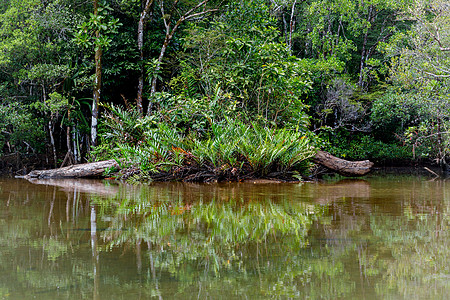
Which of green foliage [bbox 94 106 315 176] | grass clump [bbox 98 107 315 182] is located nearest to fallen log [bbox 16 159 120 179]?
green foliage [bbox 94 106 315 176]

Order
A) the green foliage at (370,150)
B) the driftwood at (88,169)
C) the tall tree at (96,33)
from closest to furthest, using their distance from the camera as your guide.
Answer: the driftwood at (88,169)
the tall tree at (96,33)
the green foliage at (370,150)

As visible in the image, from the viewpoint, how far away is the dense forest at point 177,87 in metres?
8.08

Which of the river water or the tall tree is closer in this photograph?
the river water

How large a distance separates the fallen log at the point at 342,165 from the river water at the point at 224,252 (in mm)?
5273

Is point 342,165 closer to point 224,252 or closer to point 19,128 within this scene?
point 224,252

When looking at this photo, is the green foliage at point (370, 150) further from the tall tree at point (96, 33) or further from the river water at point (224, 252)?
the river water at point (224, 252)

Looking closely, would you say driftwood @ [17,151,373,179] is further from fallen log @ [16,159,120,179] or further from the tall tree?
the tall tree

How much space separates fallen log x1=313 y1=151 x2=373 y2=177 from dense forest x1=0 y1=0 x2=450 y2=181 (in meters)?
0.39

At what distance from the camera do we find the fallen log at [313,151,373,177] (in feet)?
30.7

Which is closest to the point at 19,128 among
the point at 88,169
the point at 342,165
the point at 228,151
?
the point at 88,169

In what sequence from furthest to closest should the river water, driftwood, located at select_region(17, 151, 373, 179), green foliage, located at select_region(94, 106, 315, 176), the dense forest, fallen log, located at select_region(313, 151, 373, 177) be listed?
fallen log, located at select_region(313, 151, 373, 177)
driftwood, located at select_region(17, 151, 373, 179)
the dense forest
green foliage, located at select_region(94, 106, 315, 176)
the river water

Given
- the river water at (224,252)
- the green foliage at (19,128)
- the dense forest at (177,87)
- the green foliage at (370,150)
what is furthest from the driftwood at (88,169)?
the green foliage at (370,150)

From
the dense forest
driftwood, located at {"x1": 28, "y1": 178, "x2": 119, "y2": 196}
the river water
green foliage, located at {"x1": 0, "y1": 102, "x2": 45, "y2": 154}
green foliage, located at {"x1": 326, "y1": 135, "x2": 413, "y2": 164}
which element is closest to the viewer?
the river water

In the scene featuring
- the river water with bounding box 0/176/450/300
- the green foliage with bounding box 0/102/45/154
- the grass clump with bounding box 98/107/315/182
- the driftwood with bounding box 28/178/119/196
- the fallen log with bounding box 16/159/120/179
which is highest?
the green foliage with bounding box 0/102/45/154
